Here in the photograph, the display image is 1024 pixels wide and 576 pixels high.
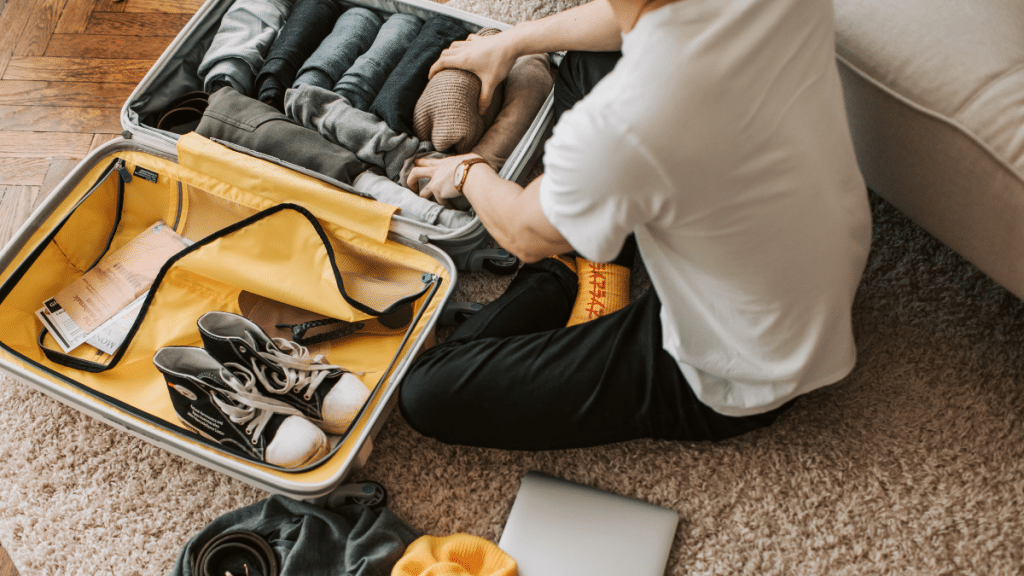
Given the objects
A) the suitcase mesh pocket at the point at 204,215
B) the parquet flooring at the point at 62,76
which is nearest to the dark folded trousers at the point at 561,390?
the suitcase mesh pocket at the point at 204,215

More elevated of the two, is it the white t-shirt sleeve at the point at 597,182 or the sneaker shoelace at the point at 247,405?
the white t-shirt sleeve at the point at 597,182

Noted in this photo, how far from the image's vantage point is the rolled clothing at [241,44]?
1245 mm

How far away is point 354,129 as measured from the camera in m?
1.16

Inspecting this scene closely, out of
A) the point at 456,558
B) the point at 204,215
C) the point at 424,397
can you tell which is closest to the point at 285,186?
the point at 204,215

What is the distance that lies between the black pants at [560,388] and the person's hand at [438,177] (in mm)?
206

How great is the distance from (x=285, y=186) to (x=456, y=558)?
2.07 feet

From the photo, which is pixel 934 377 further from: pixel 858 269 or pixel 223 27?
pixel 223 27

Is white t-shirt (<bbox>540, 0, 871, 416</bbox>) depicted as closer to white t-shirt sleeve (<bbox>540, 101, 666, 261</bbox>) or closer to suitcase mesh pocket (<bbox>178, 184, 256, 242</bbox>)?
white t-shirt sleeve (<bbox>540, 101, 666, 261</bbox>)

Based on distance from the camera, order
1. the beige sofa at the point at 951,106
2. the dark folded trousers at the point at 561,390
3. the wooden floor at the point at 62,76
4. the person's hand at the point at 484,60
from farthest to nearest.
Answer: the wooden floor at the point at 62,76, the person's hand at the point at 484,60, the dark folded trousers at the point at 561,390, the beige sofa at the point at 951,106

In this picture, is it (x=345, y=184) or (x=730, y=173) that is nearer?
(x=730, y=173)

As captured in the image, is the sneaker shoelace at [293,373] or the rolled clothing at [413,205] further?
the rolled clothing at [413,205]

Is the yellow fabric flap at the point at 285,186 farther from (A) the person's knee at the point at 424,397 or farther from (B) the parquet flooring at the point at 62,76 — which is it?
(B) the parquet flooring at the point at 62,76

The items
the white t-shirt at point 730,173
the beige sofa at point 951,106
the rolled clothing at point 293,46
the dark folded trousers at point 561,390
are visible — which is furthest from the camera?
the rolled clothing at point 293,46

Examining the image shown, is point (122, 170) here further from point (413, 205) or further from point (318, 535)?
point (318, 535)
